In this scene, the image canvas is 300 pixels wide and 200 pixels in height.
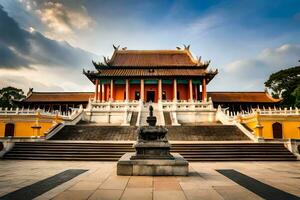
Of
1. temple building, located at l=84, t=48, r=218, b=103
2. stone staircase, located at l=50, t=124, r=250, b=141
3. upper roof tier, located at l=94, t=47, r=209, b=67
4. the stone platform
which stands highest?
upper roof tier, located at l=94, t=47, r=209, b=67

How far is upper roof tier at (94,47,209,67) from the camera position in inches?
1529

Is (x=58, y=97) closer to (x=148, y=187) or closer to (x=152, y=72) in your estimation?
(x=152, y=72)

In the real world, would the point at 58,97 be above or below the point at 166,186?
above

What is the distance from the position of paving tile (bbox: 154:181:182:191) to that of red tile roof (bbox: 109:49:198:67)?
32.8m

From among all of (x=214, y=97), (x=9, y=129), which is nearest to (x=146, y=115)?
(x=9, y=129)

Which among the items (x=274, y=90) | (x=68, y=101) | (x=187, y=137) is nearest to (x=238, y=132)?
(x=187, y=137)

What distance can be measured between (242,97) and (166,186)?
34407mm

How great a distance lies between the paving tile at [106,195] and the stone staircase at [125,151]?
24.7 ft

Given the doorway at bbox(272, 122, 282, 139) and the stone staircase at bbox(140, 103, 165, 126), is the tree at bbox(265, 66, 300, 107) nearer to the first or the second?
the doorway at bbox(272, 122, 282, 139)

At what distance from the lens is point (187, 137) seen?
63.2ft

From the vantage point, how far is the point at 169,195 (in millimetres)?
5727

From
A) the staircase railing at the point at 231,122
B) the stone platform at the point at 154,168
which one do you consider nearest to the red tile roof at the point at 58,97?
the staircase railing at the point at 231,122

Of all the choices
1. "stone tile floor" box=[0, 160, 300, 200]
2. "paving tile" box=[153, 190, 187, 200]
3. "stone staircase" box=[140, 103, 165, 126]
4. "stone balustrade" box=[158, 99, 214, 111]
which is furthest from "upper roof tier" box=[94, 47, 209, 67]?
"paving tile" box=[153, 190, 187, 200]

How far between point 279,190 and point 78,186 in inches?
225
